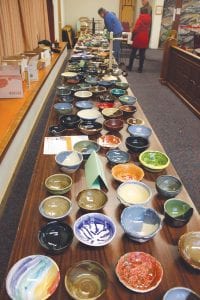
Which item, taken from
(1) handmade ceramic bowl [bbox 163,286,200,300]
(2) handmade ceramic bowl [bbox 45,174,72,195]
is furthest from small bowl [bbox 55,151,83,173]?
(1) handmade ceramic bowl [bbox 163,286,200,300]

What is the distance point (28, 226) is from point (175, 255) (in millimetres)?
559

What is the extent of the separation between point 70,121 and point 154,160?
69cm

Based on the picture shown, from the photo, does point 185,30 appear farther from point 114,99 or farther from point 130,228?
point 130,228

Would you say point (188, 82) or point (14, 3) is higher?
point (14, 3)

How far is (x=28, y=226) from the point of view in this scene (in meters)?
1.00

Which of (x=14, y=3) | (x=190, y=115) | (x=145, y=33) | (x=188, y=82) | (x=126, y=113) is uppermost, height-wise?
(x=14, y=3)

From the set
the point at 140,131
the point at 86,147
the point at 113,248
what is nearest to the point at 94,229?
the point at 113,248

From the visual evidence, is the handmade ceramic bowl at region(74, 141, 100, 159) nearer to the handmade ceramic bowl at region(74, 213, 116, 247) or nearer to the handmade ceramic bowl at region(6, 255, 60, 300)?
the handmade ceramic bowl at region(74, 213, 116, 247)

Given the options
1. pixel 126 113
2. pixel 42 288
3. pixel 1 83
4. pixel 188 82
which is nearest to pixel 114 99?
pixel 126 113

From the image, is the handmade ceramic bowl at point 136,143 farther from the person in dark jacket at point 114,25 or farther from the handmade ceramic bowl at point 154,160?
the person in dark jacket at point 114,25

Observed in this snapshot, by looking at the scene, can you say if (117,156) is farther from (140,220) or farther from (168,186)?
(140,220)

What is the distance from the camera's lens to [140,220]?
1030 millimetres

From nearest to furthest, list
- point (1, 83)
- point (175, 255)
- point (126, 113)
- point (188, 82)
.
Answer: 1. point (175, 255)
2. point (126, 113)
3. point (1, 83)
4. point (188, 82)

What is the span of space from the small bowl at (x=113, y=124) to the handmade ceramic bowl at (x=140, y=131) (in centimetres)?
7
